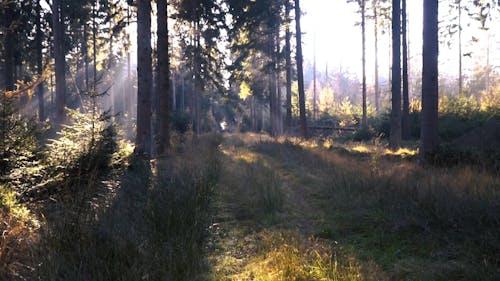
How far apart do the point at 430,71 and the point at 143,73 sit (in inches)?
337

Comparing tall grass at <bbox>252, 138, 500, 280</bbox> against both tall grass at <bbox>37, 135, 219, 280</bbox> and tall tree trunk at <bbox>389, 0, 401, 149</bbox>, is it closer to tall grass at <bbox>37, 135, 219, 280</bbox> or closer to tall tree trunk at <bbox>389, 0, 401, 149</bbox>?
tall grass at <bbox>37, 135, 219, 280</bbox>

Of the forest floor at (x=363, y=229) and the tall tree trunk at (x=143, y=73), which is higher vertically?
the tall tree trunk at (x=143, y=73)

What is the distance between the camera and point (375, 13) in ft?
109

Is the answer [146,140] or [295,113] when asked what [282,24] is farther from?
[295,113]

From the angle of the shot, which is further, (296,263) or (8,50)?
(8,50)

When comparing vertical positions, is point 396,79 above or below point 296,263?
above

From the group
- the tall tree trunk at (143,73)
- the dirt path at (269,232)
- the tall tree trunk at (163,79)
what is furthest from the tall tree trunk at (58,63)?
the dirt path at (269,232)

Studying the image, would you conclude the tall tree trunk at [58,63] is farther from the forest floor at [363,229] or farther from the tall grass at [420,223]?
the tall grass at [420,223]

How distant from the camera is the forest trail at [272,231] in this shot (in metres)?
3.80

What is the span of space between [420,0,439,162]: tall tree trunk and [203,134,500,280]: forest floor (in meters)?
2.24

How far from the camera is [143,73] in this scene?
13016 millimetres

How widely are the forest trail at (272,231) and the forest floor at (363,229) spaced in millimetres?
14

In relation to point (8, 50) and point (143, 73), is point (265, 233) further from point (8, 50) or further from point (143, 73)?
point (8, 50)

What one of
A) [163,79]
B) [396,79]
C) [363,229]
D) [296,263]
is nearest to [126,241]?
[296,263]
